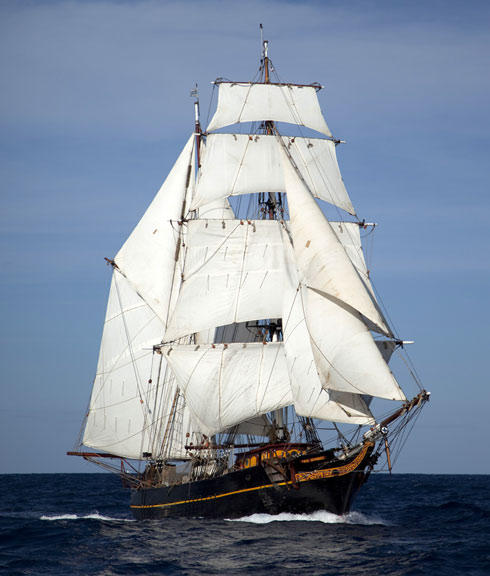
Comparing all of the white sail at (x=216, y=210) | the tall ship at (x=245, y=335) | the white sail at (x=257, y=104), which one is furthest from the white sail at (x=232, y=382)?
the white sail at (x=257, y=104)

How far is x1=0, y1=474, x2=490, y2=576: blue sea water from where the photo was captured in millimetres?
28906

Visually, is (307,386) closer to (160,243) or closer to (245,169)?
(245,169)

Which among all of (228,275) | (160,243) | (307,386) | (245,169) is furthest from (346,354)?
(160,243)

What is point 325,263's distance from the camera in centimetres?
3862

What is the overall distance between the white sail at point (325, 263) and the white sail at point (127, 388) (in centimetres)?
1507

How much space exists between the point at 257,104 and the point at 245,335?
45.3 ft

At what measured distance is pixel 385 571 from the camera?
2755 cm

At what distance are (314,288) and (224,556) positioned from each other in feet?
43.4

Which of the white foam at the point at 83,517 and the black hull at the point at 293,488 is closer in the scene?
the black hull at the point at 293,488

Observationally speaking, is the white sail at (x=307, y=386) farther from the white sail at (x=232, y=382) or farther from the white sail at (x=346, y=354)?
the white sail at (x=232, y=382)

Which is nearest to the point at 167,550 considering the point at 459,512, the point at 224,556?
the point at 224,556

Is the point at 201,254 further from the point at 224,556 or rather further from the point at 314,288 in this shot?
the point at 224,556

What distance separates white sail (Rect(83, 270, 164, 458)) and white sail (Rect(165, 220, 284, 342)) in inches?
226

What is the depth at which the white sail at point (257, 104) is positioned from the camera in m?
50.1
